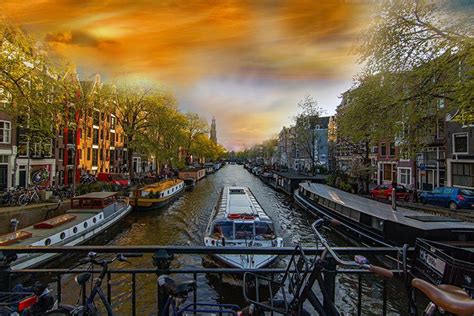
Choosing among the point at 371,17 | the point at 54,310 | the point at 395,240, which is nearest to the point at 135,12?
the point at 54,310

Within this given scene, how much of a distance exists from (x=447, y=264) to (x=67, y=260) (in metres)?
16.1

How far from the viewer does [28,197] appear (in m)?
21.4

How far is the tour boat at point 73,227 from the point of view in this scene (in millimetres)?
12531

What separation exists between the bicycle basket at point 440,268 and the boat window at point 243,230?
10.1 m

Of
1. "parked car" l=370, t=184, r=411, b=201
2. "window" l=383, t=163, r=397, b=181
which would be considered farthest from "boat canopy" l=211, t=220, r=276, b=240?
"window" l=383, t=163, r=397, b=181

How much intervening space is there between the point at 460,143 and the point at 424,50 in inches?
861

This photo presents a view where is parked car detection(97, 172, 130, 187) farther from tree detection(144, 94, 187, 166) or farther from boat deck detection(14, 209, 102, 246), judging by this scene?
boat deck detection(14, 209, 102, 246)

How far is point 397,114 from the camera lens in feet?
46.1

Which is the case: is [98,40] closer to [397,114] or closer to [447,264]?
[447,264]

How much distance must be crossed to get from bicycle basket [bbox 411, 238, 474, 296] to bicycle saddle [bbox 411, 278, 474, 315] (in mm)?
504

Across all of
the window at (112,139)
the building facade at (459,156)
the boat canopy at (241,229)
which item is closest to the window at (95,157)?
the window at (112,139)

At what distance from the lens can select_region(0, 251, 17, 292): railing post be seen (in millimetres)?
3340

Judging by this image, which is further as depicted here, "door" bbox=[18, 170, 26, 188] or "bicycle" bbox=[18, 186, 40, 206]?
"door" bbox=[18, 170, 26, 188]

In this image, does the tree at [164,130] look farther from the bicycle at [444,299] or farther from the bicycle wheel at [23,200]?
the bicycle at [444,299]
